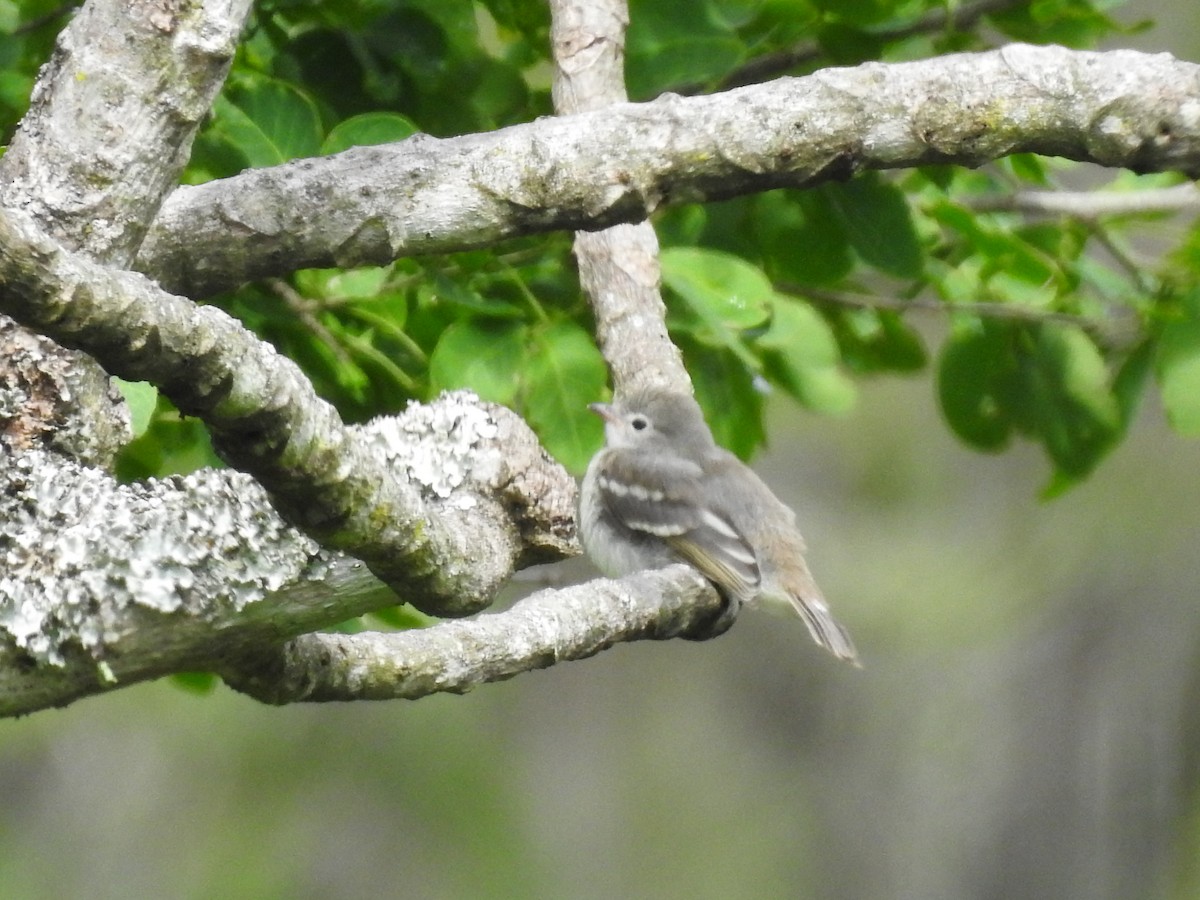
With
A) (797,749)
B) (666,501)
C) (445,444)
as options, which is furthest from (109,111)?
(797,749)

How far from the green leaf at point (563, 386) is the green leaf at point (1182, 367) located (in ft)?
4.14

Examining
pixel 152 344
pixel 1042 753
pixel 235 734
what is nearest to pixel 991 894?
pixel 1042 753

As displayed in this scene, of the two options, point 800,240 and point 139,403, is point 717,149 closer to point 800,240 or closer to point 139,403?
point 139,403

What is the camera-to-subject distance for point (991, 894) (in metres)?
11.5

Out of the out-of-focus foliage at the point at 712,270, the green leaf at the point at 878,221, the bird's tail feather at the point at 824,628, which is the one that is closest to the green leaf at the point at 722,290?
the out-of-focus foliage at the point at 712,270

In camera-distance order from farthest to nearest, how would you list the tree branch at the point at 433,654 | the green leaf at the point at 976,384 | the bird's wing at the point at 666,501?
the bird's wing at the point at 666,501
the green leaf at the point at 976,384
the tree branch at the point at 433,654

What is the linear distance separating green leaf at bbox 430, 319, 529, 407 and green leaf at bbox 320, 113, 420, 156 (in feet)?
1.30

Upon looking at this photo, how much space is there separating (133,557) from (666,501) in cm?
320

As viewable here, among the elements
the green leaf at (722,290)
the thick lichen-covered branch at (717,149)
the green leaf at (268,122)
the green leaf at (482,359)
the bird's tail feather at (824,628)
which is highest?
the thick lichen-covered branch at (717,149)

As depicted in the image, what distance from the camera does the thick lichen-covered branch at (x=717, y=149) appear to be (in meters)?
2.09

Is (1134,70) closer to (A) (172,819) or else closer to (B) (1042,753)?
(B) (1042,753)

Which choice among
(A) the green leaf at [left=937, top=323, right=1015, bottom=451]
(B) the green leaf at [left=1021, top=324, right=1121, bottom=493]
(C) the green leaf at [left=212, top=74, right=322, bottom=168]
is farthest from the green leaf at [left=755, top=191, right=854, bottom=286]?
(C) the green leaf at [left=212, top=74, right=322, bottom=168]

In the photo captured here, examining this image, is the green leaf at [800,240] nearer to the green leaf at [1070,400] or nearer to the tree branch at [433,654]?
the green leaf at [1070,400]

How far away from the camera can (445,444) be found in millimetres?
2039
